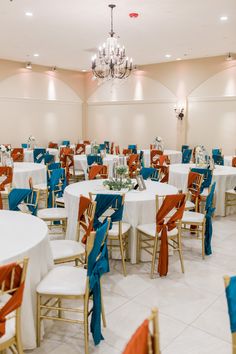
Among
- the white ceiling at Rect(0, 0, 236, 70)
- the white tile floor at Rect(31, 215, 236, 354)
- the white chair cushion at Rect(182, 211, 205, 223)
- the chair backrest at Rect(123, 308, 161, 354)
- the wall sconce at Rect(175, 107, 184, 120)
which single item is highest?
the white ceiling at Rect(0, 0, 236, 70)

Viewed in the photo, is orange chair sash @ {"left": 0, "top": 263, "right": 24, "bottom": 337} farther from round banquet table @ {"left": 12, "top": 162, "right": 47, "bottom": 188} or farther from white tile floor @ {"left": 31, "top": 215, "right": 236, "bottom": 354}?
round banquet table @ {"left": 12, "top": 162, "right": 47, "bottom": 188}

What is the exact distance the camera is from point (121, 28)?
8281mm

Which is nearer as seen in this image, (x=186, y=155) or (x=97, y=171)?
(x=97, y=171)

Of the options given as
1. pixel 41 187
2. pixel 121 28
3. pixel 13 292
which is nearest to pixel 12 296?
pixel 13 292

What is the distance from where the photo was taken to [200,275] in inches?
164

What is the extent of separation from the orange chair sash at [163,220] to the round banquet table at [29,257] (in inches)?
55.9

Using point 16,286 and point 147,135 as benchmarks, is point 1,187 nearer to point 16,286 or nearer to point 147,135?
point 16,286

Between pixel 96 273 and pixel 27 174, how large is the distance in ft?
14.4

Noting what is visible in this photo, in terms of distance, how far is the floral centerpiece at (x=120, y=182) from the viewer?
4.93 m

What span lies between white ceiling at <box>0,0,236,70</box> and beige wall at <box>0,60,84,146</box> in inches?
50.9

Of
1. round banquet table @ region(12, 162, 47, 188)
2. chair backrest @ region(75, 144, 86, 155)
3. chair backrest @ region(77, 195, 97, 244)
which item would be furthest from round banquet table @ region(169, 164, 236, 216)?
chair backrest @ region(75, 144, 86, 155)

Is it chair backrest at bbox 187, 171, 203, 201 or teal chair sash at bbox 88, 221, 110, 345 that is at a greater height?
chair backrest at bbox 187, 171, 203, 201

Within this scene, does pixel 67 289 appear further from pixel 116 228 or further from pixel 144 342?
pixel 116 228

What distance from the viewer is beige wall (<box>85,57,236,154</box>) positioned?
11.9 meters
